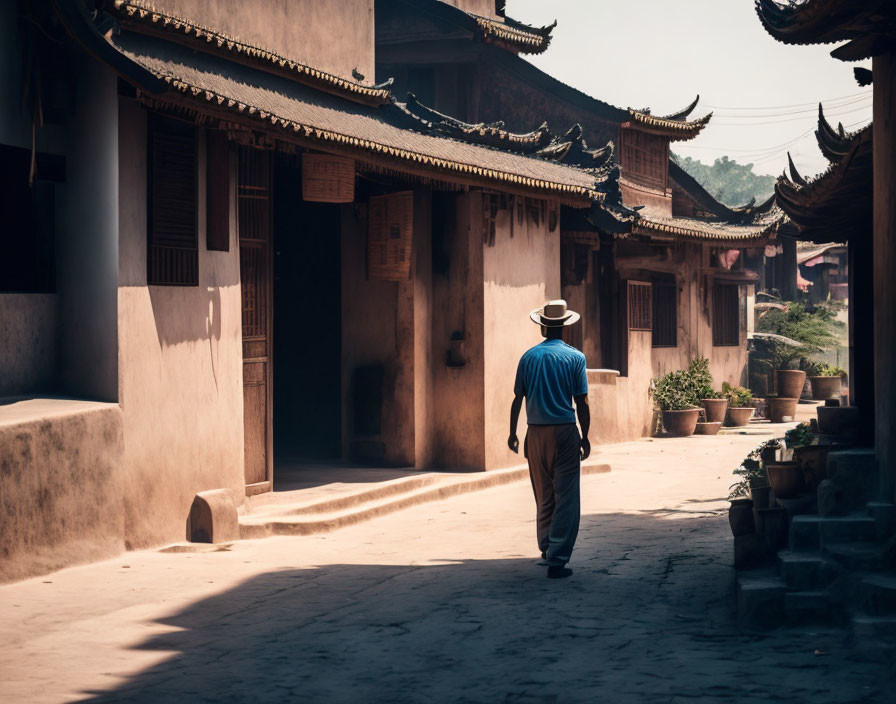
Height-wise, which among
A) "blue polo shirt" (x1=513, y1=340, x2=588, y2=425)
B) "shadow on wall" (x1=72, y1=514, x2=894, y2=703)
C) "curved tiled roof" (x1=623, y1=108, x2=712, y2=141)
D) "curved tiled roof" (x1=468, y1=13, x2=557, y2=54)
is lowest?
"shadow on wall" (x1=72, y1=514, x2=894, y2=703)

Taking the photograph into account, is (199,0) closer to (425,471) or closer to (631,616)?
(425,471)

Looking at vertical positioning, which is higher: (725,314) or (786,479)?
(725,314)

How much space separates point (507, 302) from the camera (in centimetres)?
1527

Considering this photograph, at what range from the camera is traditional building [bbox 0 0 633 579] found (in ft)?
29.9

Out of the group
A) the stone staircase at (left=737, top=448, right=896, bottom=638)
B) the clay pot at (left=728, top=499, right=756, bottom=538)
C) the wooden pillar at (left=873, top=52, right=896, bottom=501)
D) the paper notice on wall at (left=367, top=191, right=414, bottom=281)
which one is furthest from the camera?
the paper notice on wall at (left=367, top=191, right=414, bottom=281)

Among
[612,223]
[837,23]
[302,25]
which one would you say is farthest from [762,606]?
[612,223]

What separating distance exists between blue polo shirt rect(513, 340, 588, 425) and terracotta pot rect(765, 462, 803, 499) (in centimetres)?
144

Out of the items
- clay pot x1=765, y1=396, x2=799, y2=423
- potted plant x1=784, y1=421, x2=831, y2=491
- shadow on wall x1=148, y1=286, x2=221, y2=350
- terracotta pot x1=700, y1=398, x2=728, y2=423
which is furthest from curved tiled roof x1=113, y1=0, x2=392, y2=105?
clay pot x1=765, y1=396, x2=799, y2=423

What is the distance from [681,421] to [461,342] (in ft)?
26.9

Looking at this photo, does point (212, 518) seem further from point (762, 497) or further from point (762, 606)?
point (762, 606)

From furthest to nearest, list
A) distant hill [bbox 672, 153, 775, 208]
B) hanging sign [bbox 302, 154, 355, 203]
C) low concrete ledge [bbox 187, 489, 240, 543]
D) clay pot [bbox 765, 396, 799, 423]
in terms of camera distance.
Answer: distant hill [bbox 672, 153, 775, 208] → clay pot [bbox 765, 396, 799, 423] → hanging sign [bbox 302, 154, 355, 203] → low concrete ledge [bbox 187, 489, 240, 543]

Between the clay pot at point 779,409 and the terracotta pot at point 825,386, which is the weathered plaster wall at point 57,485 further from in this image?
the terracotta pot at point 825,386

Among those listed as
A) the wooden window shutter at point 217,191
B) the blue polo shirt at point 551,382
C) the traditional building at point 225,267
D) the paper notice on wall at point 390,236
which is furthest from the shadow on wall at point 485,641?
the paper notice on wall at point 390,236

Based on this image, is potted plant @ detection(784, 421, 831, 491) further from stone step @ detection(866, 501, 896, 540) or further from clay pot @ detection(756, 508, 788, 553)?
stone step @ detection(866, 501, 896, 540)
